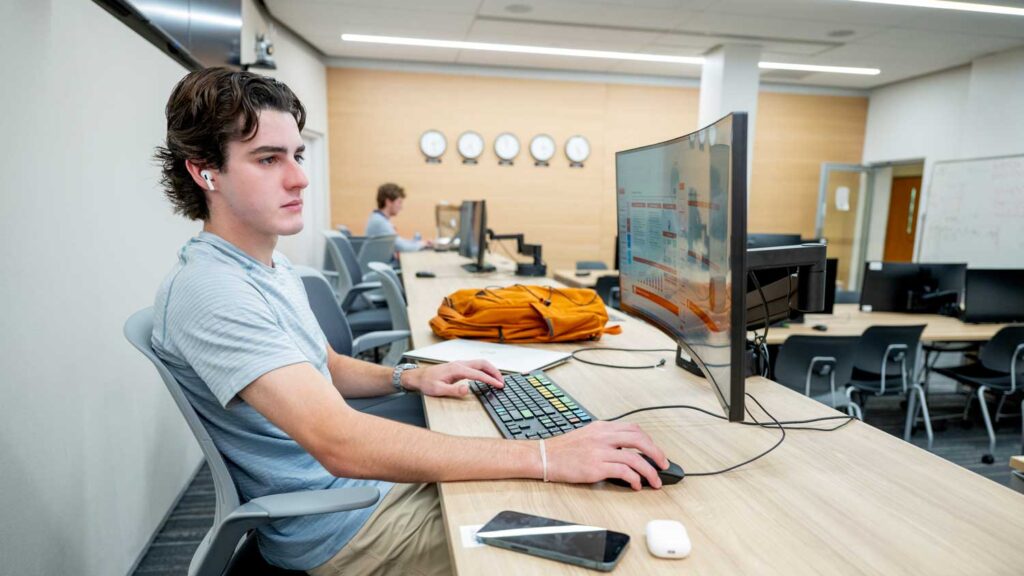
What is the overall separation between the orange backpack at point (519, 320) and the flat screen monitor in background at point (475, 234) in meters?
2.00

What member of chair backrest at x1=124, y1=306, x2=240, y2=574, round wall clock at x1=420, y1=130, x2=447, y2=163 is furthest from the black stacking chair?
round wall clock at x1=420, y1=130, x2=447, y2=163

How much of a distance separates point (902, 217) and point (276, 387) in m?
9.40

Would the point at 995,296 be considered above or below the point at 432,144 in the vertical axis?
below

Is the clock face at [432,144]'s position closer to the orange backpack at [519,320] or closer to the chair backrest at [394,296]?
the chair backrest at [394,296]

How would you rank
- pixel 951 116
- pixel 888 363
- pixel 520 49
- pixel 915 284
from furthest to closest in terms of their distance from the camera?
pixel 951 116
pixel 520 49
pixel 915 284
pixel 888 363

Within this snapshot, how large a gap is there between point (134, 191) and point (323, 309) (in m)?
0.78

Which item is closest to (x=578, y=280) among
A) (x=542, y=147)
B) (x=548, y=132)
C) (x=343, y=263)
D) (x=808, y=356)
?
(x=343, y=263)

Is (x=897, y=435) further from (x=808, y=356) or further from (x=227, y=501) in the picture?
(x=227, y=501)

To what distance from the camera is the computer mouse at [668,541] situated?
0.73 m

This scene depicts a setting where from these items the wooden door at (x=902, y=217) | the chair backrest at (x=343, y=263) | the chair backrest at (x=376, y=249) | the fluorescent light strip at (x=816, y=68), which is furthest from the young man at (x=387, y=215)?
the wooden door at (x=902, y=217)

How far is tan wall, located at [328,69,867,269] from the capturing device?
7469mm

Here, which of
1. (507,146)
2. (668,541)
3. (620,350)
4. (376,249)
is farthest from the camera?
(507,146)

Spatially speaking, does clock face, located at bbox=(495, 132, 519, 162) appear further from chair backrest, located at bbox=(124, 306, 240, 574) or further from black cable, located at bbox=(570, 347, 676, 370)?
chair backrest, located at bbox=(124, 306, 240, 574)

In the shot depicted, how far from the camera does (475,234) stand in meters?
4.17
